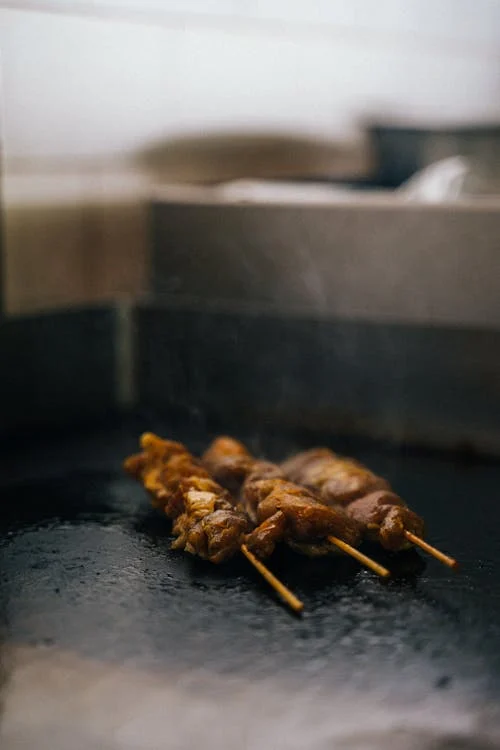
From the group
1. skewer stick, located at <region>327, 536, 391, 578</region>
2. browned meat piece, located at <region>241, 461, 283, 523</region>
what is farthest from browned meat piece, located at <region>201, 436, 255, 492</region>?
skewer stick, located at <region>327, 536, 391, 578</region>

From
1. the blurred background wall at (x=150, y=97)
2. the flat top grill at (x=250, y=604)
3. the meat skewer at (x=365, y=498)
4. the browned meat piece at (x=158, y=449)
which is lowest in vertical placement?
the flat top grill at (x=250, y=604)

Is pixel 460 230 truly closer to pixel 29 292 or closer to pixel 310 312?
pixel 310 312

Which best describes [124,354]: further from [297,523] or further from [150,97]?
[297,523]

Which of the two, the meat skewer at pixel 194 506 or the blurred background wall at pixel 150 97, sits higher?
the blurred background wall at pixel 150 97

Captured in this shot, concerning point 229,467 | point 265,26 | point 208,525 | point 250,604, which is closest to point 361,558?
point 250,604

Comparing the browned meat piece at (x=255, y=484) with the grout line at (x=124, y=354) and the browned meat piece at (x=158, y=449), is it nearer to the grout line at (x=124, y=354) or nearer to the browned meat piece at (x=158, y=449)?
the browned meat piece at (x=158, y=449)

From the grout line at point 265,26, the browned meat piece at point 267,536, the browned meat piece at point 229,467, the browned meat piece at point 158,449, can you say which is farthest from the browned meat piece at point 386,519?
the grout line at point 265,26

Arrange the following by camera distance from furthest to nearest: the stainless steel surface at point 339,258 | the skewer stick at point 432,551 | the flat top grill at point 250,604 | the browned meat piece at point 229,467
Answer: the stainless steel surface at point 339,258 → the browned meat piece at point 229,467 → the skewer stick at point 432,551 → the flat top grill at point 250,604
